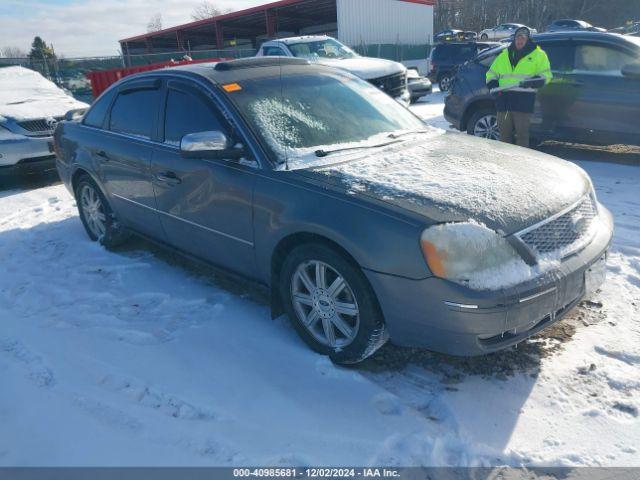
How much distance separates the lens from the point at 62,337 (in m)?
3.43

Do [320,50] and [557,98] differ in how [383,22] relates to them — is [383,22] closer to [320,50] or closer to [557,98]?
[320,50]

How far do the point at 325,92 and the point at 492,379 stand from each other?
2339 millimetres

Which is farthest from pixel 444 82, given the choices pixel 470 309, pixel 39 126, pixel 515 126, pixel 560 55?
pixel 470 309

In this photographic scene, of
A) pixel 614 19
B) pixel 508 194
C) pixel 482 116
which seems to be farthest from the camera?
pixel 614 19

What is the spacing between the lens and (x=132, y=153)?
414 cm

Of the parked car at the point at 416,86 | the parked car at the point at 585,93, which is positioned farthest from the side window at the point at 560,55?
the parked car at the point at 416,86

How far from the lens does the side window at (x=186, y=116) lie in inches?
137

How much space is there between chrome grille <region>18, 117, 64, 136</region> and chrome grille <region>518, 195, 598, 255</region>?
304 inches

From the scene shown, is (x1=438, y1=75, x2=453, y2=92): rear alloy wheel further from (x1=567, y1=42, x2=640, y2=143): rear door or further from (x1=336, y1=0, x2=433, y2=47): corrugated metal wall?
(x1=567, y1=42, x2=640, y2=143): rear door

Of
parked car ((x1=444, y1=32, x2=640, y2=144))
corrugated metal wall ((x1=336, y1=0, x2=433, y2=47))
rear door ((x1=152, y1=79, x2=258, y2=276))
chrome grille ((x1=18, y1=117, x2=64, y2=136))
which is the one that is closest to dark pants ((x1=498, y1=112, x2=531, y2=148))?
parked car ((x1=444, y1=32, x2=640, y2=144))

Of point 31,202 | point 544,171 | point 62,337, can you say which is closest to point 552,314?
point 544,171

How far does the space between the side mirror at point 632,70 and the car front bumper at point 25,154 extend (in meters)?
8.11

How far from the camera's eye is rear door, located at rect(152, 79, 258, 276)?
326cm

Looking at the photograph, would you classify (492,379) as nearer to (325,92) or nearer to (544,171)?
(544,171)
